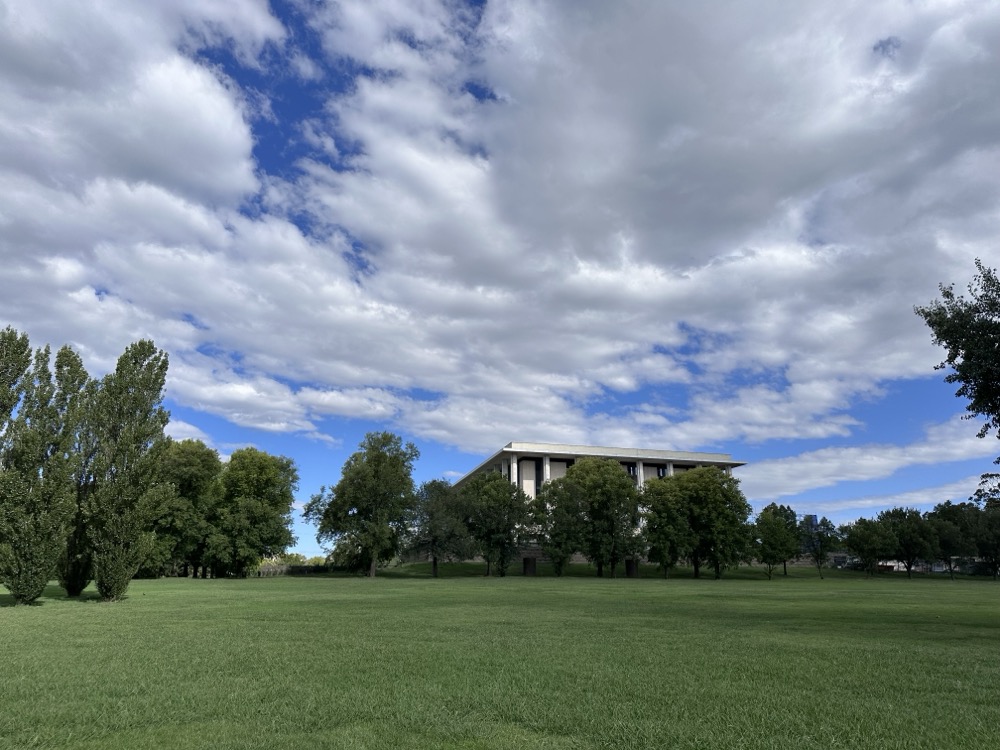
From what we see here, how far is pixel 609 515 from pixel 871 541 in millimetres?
48228

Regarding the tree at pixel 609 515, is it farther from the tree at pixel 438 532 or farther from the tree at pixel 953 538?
the tree at pixel 953 538

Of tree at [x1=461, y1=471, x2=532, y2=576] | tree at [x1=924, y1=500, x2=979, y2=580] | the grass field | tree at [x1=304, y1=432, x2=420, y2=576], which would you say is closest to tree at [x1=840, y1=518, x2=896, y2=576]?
tree at [x1=924, y1=500, x2=979, y2=580]

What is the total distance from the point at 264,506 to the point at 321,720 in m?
68.9

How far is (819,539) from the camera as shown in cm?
10531

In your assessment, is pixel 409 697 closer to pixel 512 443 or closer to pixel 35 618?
pixel 35 618

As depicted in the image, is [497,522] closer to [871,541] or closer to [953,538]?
[871,541]

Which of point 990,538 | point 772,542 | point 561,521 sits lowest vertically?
point 772,542

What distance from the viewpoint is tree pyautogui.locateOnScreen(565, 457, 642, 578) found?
7456cm

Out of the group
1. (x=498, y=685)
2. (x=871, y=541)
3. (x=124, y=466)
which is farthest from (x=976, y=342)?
(x=871, y=541)

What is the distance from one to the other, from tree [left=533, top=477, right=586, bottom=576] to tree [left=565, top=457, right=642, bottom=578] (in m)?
0.67

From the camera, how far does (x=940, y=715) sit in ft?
28.3

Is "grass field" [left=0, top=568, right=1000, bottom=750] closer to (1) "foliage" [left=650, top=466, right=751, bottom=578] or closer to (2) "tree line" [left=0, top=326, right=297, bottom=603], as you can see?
(2) "tree line" [left=0, top=326, right=297, bottom=603]

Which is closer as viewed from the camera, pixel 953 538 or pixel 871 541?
pixel 871 541

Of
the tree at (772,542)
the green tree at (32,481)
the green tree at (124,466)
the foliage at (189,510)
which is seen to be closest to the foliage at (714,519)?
the tree at (772,542)
